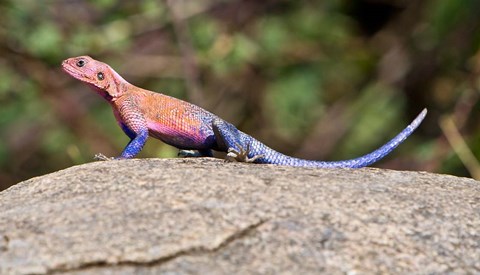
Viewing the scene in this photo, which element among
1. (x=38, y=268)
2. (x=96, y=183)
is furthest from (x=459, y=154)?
(x=38, y=268)

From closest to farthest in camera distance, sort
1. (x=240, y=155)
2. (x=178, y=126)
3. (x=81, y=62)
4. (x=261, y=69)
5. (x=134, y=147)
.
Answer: (x=240, y=155) → (x=134, y=147) → (x=178, y=126) → (x=81, y=62) → (x=261, y=69)

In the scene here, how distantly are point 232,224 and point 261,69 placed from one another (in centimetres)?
493

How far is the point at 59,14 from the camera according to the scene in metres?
7.54

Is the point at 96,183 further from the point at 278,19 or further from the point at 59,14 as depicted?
the point at 278,19

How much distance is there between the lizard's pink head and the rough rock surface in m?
1.07

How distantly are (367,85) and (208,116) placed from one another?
149 inches

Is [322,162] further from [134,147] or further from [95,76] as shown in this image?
[95,76]

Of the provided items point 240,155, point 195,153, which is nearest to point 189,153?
point 195,153

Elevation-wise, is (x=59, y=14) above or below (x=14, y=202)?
above

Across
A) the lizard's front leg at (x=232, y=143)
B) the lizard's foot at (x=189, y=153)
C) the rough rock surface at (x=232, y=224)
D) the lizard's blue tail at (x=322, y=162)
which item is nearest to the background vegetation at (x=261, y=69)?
the lizard's foot at (x=189, y=153)

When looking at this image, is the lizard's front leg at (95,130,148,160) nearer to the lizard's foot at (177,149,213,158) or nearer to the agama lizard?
the agama lizard

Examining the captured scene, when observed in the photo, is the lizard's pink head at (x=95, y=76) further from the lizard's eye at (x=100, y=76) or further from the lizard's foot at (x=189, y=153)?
the lizard's foot at (x=189, y=153)

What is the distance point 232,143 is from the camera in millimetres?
4316

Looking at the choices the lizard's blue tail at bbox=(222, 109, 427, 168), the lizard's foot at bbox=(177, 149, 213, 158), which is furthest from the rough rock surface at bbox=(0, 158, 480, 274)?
the lizard's foot at bbox=(177, 149, 213, 158)
